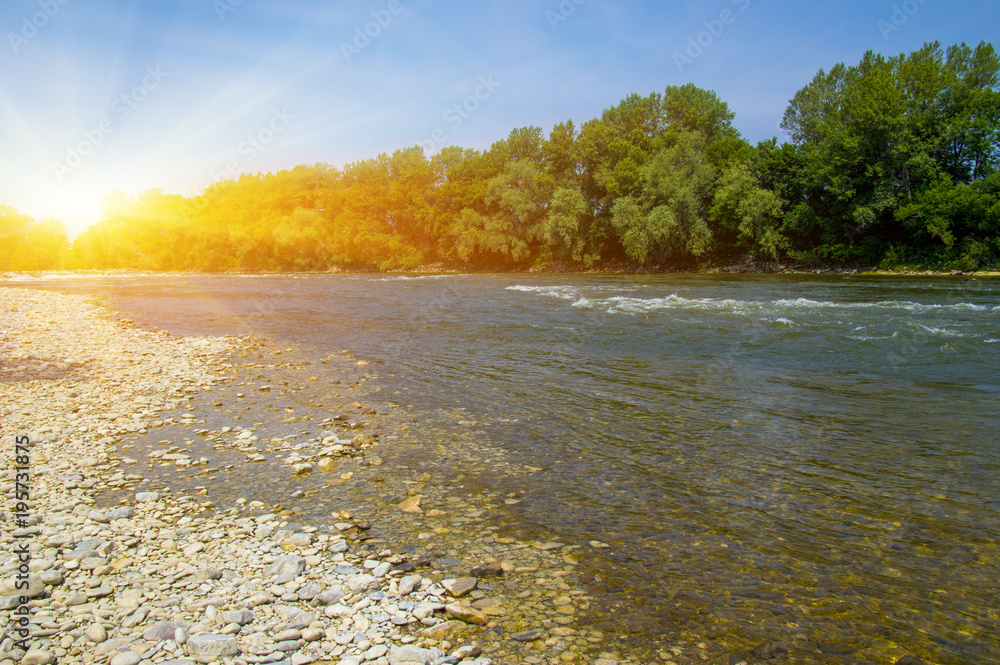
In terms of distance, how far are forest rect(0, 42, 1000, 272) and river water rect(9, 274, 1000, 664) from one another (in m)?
34.3

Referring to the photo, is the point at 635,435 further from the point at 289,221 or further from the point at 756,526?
the point at 289,221

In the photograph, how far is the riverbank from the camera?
11.5ft

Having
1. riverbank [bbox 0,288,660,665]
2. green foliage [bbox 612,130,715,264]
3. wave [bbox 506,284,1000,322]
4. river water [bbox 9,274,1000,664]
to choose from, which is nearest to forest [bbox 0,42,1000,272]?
green foliage [bbox 612,130,715,264]

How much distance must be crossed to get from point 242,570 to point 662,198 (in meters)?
56.3

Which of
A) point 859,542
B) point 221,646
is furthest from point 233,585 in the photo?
point 859,542

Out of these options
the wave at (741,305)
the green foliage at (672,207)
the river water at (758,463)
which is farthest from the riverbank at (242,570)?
the green foliage at (672,207)

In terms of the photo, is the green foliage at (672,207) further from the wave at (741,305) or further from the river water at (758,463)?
the river water at (758,463)

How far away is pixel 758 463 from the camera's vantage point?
262 inches

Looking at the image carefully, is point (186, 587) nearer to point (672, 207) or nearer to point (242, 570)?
point (242, 570)

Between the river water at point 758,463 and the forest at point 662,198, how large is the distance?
113 ft

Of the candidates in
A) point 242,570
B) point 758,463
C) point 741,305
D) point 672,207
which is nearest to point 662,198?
point 672,207

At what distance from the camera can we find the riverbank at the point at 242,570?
3.52 meters

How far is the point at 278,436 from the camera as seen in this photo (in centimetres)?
791

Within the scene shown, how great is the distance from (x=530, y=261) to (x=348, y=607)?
69743 millimetres
